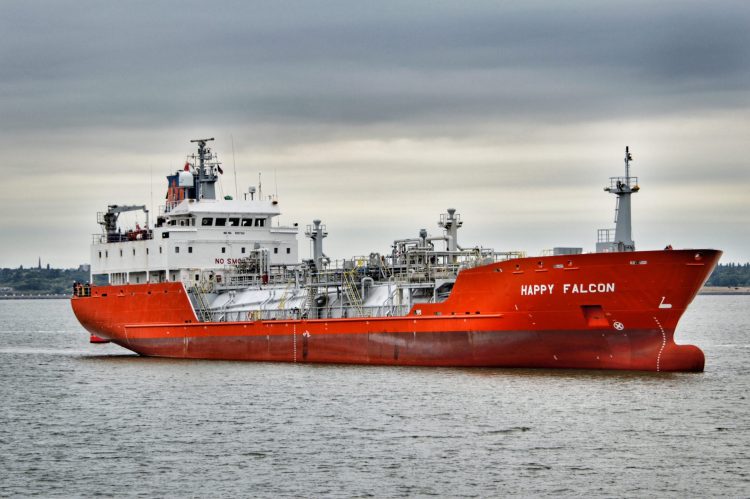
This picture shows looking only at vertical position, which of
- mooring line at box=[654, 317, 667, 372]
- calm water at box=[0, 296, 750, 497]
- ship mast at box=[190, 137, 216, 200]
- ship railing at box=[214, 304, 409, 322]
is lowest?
calm water at box=[0, 296, 750, 497]

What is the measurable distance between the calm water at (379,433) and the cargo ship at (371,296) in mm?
1137

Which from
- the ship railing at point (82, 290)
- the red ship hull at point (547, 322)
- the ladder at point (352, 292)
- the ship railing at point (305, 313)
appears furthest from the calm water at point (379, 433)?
the ship railing at point (82, 290)

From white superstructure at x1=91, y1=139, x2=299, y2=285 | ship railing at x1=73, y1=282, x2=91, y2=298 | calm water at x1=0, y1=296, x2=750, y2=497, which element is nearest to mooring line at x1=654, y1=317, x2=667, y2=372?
calm water at x1=0, y1=296, x2=750, y2=497

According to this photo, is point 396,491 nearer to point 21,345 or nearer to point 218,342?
point 218,342

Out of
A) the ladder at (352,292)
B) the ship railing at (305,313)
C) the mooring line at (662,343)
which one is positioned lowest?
the mooring line at (662,343)

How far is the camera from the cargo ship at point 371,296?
116 feet

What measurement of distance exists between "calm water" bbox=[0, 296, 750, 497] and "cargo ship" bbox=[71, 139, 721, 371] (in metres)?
1.14

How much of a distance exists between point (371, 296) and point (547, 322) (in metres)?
8.33

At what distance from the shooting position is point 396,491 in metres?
22.4

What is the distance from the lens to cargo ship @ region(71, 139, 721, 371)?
35.3 m

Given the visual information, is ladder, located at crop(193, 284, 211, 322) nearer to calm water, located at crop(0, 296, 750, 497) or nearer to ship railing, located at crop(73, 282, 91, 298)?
calm water, located at crop(0, 296, 750, 497)

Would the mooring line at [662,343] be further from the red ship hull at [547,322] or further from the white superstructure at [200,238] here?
the white superstructure at [200,238]

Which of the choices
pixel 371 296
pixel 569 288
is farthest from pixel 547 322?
pixel 371 296

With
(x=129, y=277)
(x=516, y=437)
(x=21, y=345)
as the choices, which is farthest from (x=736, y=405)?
(x=21, y=345)
